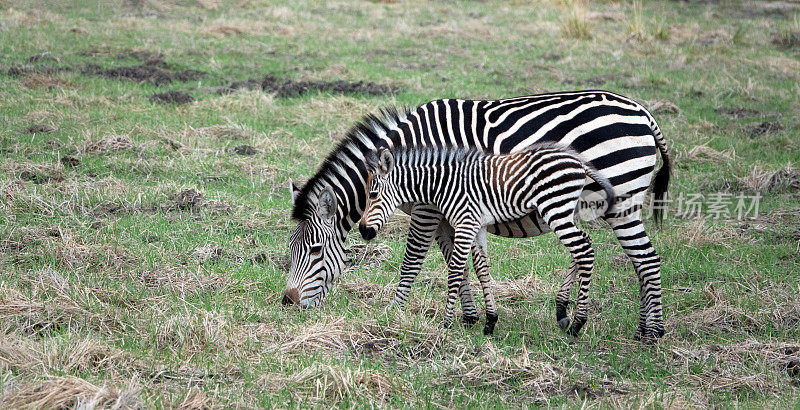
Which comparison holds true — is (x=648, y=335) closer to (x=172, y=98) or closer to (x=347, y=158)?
(x=347, y=158)

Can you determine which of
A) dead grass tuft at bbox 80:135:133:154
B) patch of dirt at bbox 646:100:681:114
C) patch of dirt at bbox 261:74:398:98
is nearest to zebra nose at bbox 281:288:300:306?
dead grass tuft at bbox 80:135:133:154

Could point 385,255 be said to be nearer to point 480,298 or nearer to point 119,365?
point 480,298

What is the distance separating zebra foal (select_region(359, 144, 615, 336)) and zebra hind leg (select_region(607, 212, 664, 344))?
280 millimetres

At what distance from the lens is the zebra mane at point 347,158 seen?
6141 mm

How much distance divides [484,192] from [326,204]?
1.25 m

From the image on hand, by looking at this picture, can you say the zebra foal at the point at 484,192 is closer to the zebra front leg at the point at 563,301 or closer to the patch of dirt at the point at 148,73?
the zebra front leg at the point at 563,301

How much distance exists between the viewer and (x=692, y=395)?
190 inches

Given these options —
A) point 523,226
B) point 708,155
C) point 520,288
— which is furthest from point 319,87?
point 523,226

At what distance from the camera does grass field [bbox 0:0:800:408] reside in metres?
4.86

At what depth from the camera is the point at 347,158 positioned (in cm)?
626

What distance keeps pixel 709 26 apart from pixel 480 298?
54.4 feet

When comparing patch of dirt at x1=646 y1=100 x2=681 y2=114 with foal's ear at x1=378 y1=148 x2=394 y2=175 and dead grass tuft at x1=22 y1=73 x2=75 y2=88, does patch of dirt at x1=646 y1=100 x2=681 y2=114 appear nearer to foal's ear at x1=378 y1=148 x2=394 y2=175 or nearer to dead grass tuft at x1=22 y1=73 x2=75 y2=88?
foal's ear at x1=378 y1=148 x2=394 y2=175

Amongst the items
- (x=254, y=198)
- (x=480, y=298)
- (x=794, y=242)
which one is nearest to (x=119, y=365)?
(x=480, y=298)

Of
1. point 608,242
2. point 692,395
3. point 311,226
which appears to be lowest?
point 608,242
